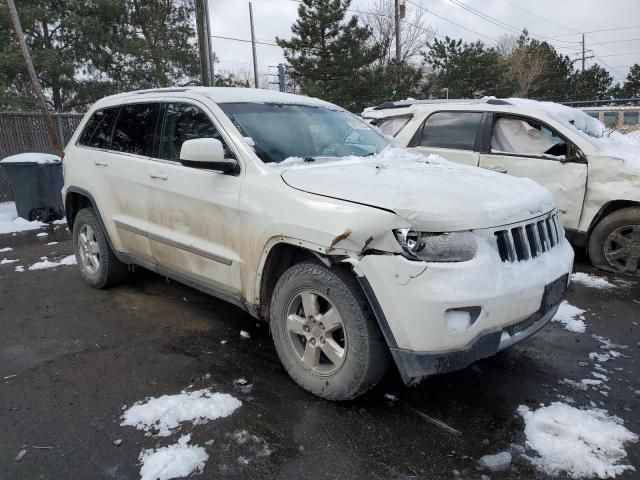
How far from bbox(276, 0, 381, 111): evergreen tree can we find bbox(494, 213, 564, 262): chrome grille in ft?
80.9

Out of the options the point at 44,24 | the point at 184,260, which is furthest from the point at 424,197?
the point at 44,24

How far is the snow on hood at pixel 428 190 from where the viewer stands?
244 cm

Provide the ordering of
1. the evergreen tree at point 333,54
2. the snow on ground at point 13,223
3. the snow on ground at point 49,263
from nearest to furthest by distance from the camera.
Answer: the snow on ground at point 49,263 → the snow on ground at point 13,223 → the evergreen tree at point 333,54

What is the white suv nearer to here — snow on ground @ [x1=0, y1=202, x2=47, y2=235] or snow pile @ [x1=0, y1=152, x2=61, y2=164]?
snow on ground @ [x1=0, y1=202, x2=47, y2=235]

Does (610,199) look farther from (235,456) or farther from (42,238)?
(42,238)

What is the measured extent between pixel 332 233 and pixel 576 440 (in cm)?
164

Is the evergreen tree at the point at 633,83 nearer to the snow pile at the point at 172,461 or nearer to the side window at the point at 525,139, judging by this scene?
the side window at the point at 525,139

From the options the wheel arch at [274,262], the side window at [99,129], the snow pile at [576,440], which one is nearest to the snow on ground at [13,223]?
the side window at [99,129]

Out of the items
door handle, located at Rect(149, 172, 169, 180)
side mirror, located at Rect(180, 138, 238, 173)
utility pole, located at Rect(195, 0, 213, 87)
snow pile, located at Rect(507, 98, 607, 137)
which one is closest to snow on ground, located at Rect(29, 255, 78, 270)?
door handle, located at Rect(149, 172, 169, 180)

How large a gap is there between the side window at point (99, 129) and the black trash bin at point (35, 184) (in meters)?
4.33

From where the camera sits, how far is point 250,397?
9.70 ft

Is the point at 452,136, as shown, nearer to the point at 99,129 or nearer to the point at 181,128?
the point at 181,128

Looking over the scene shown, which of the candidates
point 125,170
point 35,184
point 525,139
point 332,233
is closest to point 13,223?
point 35,184

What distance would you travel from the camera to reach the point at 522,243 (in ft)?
8.72
